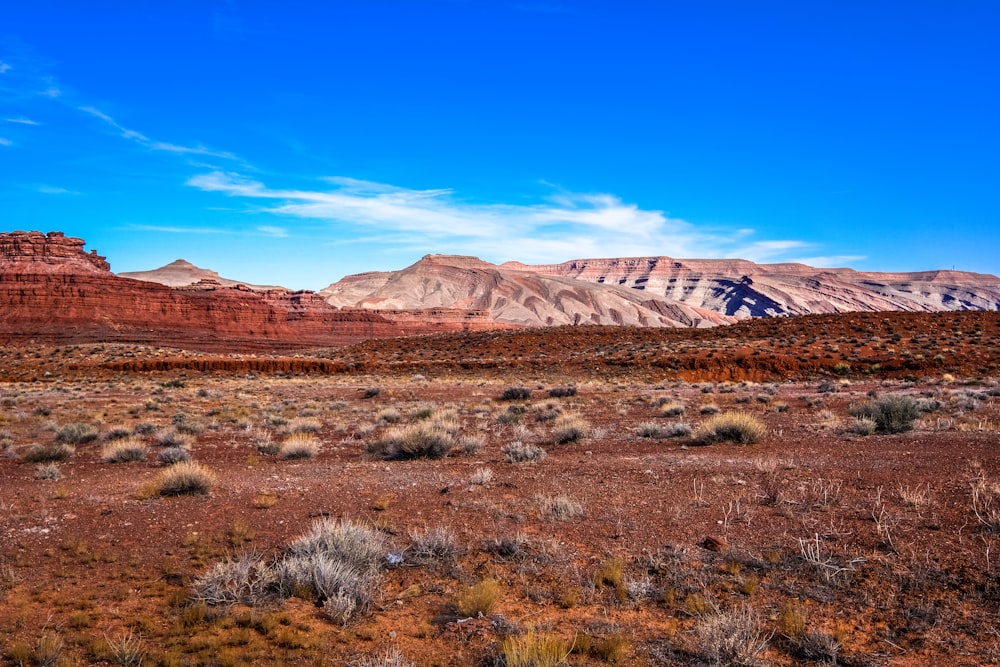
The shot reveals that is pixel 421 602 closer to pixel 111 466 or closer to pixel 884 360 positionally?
pixel 111 466

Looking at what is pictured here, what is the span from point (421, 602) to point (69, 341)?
→ 233 ft

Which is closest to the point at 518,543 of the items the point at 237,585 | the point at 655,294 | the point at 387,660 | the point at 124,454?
the point at 387,660

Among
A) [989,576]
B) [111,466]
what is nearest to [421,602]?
[989,576]

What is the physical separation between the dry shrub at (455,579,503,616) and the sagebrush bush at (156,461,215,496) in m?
4.79

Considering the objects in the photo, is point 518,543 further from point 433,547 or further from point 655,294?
point 655,294

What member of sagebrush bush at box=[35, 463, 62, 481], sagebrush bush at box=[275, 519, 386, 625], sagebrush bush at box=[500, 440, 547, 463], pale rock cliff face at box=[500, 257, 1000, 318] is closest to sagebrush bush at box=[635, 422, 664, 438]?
sagebrush bush at box=[500, 440, 547, 463]

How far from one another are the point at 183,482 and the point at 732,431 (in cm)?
884

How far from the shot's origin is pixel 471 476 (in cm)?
885

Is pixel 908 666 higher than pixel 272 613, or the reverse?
pixel 908 666

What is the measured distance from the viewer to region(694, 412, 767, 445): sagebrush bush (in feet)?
35.5

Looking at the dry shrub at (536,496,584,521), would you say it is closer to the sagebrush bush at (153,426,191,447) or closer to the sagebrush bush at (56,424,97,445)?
the sagebrush bush at (153,426,191,447)

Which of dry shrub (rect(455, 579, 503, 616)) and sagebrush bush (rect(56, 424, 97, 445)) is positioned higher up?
dry shrub (rect(455, 579, 503, 616))

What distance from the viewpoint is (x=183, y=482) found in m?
8.06

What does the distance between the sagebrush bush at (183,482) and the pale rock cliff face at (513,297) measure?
387ft
